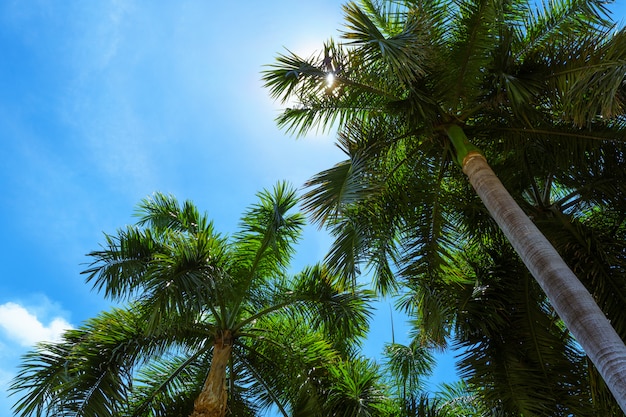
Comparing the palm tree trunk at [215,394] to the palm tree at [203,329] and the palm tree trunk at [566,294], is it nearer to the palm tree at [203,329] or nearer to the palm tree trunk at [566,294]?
the palm tree at [203,329]

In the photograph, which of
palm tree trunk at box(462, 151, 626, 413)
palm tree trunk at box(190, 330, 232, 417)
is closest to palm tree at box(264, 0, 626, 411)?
palm tree trunk at box(462, 151, 626, 413)

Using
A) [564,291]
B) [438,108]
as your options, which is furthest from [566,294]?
[438,108]

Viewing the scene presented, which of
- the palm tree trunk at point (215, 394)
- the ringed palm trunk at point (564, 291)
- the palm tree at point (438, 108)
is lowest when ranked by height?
the ringed palm trunk at point (564, 291)

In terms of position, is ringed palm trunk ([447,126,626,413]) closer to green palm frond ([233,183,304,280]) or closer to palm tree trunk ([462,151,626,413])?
palm tree trunk ([462,151,626,413])

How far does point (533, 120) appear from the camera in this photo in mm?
8602

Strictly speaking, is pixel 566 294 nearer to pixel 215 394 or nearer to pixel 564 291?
pixel 564 291

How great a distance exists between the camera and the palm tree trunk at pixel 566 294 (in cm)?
463

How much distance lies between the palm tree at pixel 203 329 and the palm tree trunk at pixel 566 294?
3.69 m

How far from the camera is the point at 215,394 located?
8938 mm

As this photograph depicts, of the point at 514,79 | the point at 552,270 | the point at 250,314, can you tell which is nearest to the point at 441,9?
the point at 514,79

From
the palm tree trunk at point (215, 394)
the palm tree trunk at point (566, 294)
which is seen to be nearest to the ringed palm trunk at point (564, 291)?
the palm tree trunk at point (566, 294)

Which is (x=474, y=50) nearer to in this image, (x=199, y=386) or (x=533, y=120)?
(x=533, y=120)

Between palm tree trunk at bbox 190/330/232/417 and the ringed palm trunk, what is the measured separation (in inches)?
208

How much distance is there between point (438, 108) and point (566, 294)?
372cm
